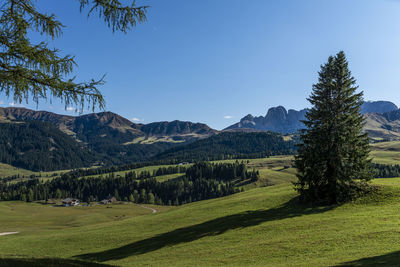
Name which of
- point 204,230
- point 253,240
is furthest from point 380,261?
point 204,230

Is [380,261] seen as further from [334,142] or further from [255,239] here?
[334,142]

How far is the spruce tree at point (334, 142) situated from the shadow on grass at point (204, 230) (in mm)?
3909

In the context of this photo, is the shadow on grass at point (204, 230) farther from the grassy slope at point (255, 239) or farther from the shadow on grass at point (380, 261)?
the shadow on grass at point (380, 261)

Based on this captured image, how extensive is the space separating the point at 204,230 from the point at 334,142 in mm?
22892

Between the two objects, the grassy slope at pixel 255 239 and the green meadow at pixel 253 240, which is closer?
the green meadow at pixel 253 240

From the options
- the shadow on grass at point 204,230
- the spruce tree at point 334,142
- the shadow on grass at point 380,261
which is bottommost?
the shadow on grass at point 204,230

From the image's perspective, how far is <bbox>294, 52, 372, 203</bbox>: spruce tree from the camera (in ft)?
117

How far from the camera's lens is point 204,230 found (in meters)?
35.8

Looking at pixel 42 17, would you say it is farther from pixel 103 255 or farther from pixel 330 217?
pixel 330 217

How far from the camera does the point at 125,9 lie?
1255 centimetres

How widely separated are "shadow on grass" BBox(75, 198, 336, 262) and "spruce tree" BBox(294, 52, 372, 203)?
3.91m

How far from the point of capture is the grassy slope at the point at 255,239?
2033cm

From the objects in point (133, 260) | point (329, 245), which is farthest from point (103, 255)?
point (329, 245)

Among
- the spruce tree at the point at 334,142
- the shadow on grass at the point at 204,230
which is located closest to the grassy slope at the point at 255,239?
the shadow on grass at the point at 204,230
